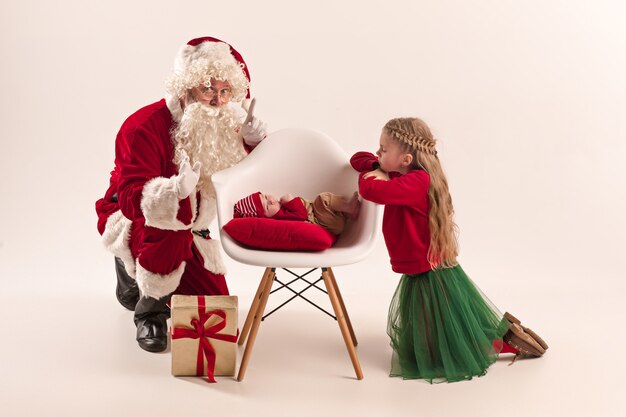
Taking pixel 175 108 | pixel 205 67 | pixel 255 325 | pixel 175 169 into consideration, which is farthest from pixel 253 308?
pixel 205 67

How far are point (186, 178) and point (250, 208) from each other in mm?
320

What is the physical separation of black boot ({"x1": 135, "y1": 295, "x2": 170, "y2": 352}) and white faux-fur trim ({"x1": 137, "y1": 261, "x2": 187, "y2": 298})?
6 centimetres

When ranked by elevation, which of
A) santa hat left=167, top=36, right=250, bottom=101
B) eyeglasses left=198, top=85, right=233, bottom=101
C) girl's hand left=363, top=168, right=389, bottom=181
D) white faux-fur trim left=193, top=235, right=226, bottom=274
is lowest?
white faux-fur trim left=193, top=235, right=226, bottom=274

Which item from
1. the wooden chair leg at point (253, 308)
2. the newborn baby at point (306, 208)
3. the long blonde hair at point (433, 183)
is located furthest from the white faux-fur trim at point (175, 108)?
the long blonde hair at point (433, 183)

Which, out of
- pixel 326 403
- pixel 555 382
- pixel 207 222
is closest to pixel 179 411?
pixel 326 403

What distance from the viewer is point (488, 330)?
3.59 m

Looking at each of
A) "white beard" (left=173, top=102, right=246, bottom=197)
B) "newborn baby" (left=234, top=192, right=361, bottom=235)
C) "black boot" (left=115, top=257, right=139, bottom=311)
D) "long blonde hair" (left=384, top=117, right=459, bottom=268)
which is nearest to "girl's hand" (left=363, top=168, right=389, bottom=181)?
"long blonde hair" (left=384, top=117, right=459, bottom=268)

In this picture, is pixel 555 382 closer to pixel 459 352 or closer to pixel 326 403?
pixel 459 352

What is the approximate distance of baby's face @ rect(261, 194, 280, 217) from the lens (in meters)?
3.64

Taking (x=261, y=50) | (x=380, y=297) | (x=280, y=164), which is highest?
(x=261, y=50)

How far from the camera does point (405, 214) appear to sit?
3.46 m

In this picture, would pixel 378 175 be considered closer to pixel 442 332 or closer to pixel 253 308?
pixel 442 332

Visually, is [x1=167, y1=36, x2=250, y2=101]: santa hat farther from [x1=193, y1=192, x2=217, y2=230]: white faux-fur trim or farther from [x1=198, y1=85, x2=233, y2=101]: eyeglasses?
[x1=193, y1=192, x2=217, y2=230]: white faux-fur trim

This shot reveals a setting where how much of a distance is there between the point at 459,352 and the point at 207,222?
1180mm
